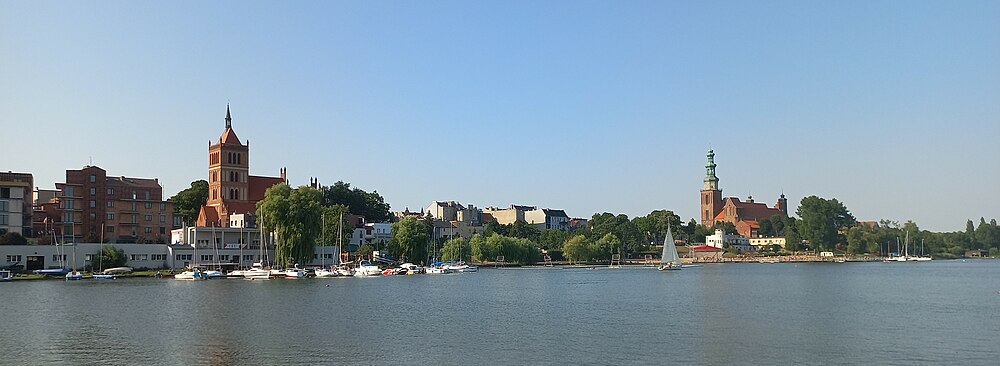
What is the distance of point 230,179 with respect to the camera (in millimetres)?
124750

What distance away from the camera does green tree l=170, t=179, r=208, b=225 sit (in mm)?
130125

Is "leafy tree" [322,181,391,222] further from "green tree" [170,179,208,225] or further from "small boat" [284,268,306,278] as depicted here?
"small boat" [284,268,306,278]

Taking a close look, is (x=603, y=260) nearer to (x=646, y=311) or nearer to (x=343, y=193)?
(x=343, y=193)

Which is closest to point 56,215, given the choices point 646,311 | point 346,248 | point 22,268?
point 22,268

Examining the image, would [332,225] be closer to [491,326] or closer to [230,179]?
[230,179]

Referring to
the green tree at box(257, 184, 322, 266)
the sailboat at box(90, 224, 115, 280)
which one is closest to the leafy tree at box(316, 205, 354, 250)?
the green tree at box(257, 184, 322, 266)

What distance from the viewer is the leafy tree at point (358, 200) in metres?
149

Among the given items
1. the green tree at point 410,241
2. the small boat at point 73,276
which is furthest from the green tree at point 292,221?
the green tree at point 410,241

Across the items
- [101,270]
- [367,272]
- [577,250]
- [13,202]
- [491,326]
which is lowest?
[491,326]

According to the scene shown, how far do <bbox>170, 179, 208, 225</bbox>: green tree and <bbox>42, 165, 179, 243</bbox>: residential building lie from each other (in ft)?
44.4

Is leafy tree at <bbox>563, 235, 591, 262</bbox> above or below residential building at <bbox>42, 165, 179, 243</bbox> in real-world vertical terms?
below

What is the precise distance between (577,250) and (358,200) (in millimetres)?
39506

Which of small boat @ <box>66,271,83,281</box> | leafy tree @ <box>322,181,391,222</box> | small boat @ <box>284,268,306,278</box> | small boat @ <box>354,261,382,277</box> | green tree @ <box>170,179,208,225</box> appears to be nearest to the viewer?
small boat @ <box>66,271,83,281</box>

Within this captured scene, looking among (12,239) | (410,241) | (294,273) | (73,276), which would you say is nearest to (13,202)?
(12,239)
